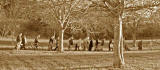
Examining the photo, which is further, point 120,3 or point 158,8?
point 158,8

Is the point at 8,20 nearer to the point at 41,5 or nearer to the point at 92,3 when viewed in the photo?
the point at 41,5

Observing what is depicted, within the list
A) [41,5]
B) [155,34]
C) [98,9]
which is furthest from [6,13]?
[155,34]

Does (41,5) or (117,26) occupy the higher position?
(41,5)

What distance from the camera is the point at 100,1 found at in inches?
467

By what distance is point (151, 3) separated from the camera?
11.5 m

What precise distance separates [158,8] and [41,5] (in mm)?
9550

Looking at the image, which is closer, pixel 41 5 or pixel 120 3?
pixel 120 3

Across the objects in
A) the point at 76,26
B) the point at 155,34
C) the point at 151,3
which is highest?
the point at 151,3

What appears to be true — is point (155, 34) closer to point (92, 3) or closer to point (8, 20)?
point (8, 20)

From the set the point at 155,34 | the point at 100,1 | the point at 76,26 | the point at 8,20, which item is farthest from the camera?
the point at 155,34

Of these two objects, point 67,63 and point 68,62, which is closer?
point 67,63

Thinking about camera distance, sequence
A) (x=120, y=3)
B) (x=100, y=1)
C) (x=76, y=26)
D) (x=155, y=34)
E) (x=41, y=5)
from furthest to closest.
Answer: (x=155, y=34) → (x=76, y=26) → (x=41, y=5) → (x=100, y=1) → (x=120, y=3)

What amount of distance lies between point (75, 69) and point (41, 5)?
28.5 feet

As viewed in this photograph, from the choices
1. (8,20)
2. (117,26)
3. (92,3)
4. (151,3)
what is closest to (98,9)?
(92,3)
